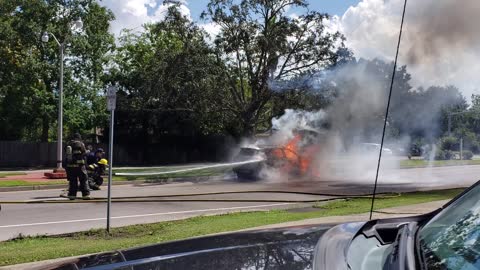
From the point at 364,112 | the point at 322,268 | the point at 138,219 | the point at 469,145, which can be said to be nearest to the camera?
the point at 322,268

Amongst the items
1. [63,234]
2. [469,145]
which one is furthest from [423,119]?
[63,234]

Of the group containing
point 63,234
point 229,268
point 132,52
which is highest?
point 132,52

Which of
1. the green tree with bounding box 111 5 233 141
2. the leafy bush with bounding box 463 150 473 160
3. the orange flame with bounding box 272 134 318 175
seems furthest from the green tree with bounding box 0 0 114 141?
the leafy bush with bounding box 463 150 473 160

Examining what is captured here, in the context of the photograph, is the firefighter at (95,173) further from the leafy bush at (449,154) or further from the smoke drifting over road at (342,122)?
the leafy bush at (449,154)

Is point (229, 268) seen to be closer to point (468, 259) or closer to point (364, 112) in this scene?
point (468, 259)

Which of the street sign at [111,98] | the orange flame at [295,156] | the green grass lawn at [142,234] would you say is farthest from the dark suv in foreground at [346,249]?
the orange flame at [295,156]

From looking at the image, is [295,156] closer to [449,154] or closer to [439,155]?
[439,155]

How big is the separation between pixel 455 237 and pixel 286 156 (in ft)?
66.6

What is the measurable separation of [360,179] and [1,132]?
24.0 m

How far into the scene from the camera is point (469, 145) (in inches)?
1490

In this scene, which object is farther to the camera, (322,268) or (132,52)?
(132,52)

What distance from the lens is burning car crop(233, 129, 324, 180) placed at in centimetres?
2130

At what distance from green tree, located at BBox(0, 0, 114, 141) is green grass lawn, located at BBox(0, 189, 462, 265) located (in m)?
23.8

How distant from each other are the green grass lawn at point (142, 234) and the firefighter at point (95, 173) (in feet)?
26.2
